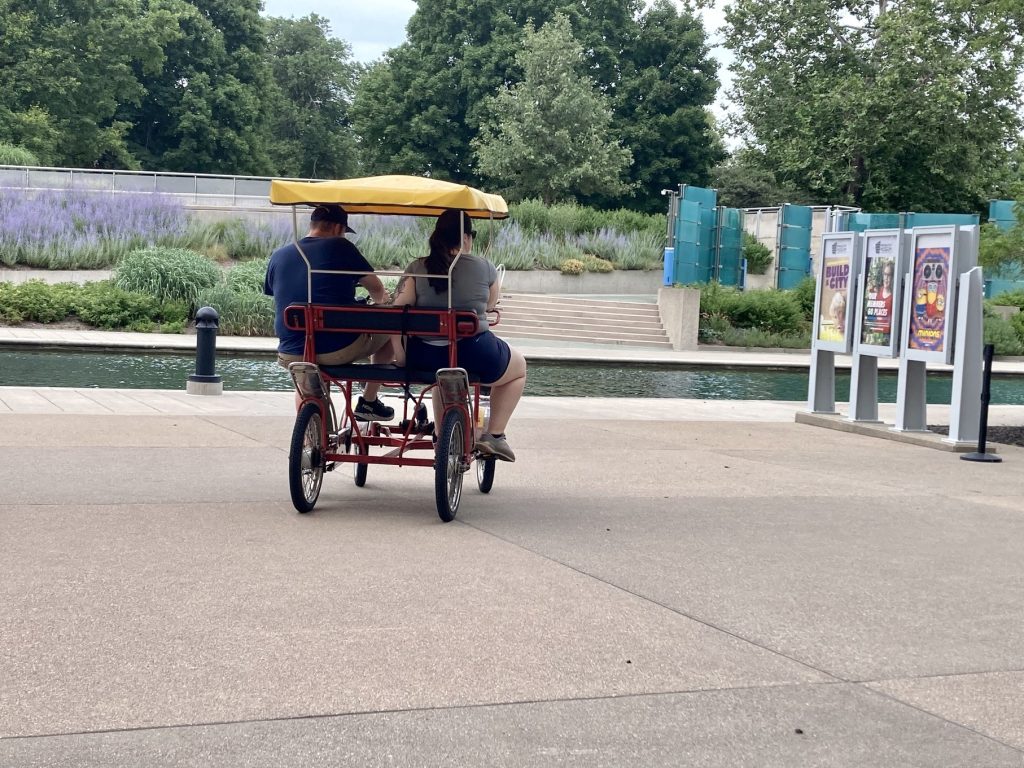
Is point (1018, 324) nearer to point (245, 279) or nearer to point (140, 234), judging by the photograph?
point (245, 279)

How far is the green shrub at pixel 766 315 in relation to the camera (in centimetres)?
3138

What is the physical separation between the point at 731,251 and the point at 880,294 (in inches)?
864

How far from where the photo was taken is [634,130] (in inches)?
2451

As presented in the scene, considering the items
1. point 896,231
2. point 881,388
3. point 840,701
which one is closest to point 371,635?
point 840,701

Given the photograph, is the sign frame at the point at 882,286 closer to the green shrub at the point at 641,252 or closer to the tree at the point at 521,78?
the green shrub at the point at 641,252

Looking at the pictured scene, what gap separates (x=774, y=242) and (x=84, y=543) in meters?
34.3

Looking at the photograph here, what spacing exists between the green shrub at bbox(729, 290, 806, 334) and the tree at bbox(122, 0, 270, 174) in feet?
143

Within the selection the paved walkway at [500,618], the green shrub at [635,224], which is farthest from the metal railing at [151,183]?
the paved walkway at [500,618]

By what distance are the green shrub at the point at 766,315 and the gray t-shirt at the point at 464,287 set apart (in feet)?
80.0

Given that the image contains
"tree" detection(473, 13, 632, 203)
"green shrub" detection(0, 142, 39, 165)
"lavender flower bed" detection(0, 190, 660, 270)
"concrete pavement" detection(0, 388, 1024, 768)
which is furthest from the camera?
"tree" detection(473, 13, 632, 203)

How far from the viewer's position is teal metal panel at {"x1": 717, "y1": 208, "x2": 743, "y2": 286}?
116ft

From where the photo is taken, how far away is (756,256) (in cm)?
3759

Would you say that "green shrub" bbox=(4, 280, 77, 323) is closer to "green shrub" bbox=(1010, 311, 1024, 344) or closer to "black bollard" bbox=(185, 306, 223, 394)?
"black bollard" bbox=(185, 306, 223, 394)

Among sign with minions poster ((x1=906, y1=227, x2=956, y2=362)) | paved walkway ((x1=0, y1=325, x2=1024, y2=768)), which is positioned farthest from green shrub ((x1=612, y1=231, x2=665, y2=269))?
paved walkway ((x1=0, y1=325, x2=1024, y2=768))
